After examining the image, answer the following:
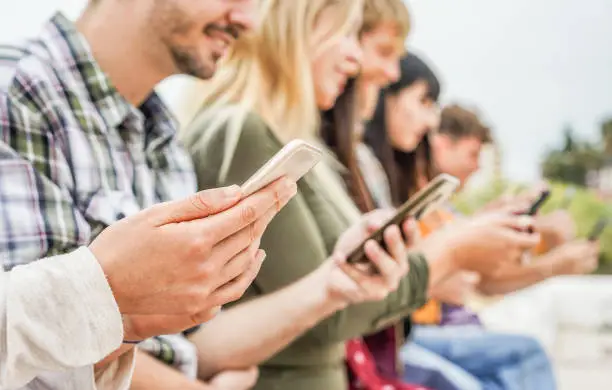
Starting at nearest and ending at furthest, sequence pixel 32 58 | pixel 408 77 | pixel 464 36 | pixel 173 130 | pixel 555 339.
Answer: pixel 32 58
pixel 173 130
pixel 408 77
pixel 464 36
pixel 555 339

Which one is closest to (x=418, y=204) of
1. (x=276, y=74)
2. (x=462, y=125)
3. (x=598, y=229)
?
(x=276, y=74)

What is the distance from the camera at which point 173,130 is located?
2.12ft

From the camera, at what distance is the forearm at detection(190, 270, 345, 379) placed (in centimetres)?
67

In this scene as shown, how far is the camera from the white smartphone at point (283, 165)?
364 mm

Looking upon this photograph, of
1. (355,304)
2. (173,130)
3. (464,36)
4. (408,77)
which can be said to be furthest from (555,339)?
(173,130)

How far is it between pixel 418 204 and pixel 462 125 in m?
0.90

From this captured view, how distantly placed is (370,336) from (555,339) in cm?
107

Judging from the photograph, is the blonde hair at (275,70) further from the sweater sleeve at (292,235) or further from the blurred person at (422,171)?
the blurred person at (422,171)

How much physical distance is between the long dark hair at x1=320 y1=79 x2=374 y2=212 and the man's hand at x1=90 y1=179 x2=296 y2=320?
57cm

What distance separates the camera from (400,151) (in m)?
1.24

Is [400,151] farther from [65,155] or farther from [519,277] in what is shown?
[65,155]

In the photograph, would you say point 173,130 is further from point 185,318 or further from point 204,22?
point 185,318

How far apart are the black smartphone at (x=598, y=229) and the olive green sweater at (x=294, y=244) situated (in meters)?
0.87

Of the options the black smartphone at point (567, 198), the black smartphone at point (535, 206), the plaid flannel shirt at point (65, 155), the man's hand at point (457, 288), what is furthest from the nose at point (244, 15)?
the black smartphone at point (567, 198)
